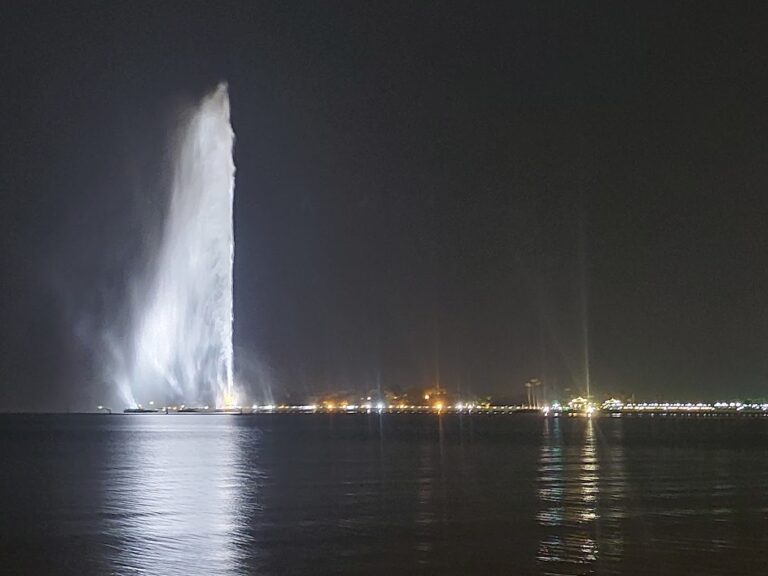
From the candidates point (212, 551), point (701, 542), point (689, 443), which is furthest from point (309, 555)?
point (689, 443)

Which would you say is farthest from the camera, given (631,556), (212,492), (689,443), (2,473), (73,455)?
(689,443)

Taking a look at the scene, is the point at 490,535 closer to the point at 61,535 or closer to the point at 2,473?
the point at 61,535

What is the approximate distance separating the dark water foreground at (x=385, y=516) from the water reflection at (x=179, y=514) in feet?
0.18

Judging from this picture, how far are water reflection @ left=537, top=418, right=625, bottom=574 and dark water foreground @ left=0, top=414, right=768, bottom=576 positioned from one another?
0.05 meters

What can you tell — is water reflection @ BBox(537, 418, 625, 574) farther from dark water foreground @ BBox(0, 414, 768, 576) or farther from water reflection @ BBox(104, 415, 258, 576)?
water reflection @ BBox(104, 415, 258, 576)

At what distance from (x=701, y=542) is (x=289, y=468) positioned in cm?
1967

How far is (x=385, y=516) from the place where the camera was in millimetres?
20422

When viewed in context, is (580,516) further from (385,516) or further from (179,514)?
(179,514)

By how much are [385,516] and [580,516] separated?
157 inches

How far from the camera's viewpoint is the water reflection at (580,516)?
590 inches

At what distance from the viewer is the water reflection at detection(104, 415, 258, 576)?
1512 centimetres

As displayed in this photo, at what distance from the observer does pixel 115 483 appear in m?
28.6

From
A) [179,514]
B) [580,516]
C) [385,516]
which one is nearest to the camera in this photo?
[580,516]

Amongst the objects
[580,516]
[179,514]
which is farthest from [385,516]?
[179,514]
